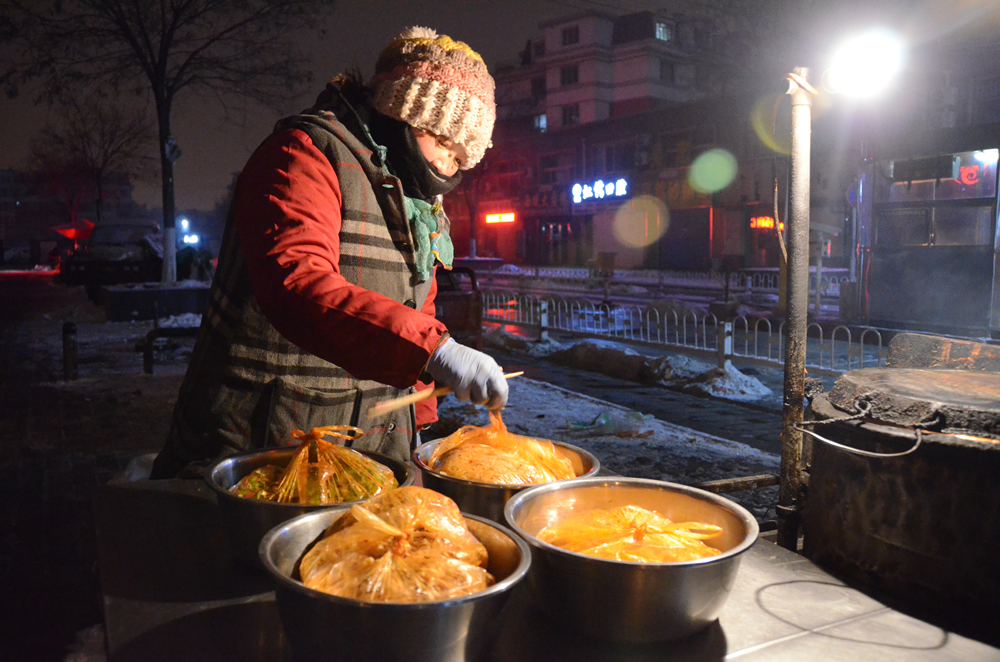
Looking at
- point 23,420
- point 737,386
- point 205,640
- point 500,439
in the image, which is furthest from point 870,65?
point 23,420

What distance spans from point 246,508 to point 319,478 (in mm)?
179

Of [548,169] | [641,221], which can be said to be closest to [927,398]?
[641,221]

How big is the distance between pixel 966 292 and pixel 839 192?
66.1 ft

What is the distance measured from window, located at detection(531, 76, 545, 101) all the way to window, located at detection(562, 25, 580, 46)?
11.3 feet

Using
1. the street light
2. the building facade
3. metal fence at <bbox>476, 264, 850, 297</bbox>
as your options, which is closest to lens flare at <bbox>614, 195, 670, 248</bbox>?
the building facade

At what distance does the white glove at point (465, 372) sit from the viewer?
1.60 m

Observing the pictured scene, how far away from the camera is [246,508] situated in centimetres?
161

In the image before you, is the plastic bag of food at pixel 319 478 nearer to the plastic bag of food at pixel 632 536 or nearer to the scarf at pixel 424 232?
the plastic bag of food at pixel 632 536

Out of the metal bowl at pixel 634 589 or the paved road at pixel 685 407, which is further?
the paved road at pixel 685 407

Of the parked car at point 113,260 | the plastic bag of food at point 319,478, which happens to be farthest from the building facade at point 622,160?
the plastic bag of food at point 319,478

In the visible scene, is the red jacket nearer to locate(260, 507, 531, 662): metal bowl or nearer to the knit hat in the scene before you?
the knit hat

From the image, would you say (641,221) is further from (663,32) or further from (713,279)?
(663,32)

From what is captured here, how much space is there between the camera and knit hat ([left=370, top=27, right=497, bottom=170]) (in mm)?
2264

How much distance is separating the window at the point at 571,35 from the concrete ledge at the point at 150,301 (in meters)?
41.3
